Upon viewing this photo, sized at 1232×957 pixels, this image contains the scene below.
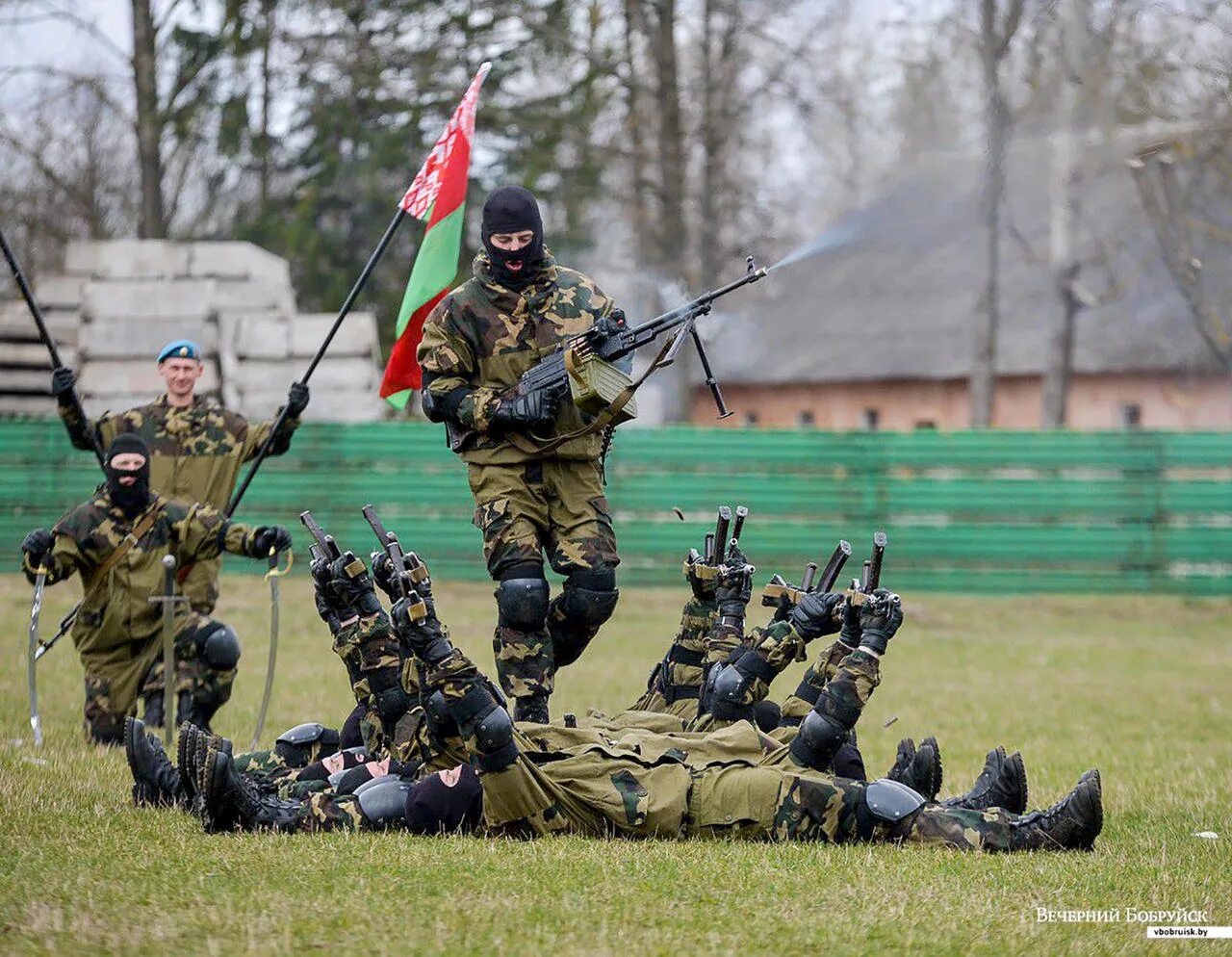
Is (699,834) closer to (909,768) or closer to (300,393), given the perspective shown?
(909,768)

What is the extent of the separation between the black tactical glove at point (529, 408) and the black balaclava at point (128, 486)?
7.29 ft

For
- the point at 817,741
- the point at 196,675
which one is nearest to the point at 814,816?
the point at 817,741

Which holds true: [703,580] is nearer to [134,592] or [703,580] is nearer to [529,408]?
[529,408]

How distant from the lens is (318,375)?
72.6 ft

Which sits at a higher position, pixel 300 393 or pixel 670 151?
pixel 670 151

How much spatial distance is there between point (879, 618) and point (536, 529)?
2.20m

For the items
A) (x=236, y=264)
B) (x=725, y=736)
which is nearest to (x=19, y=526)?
(x=236, y=264)

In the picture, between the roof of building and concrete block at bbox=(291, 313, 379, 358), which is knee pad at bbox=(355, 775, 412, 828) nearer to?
concrete block at bbox=(291, 313, 379, 358)

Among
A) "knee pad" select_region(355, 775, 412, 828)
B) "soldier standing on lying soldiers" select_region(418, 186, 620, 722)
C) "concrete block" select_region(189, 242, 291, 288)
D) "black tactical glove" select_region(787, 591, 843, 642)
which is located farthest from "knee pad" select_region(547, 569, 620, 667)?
"concrete block" select_region(189, 242, 291, 288)

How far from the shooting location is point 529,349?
7961 millimetres

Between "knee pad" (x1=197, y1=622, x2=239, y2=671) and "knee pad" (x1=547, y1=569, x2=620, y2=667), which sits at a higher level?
"knee pad" (x1=547, y1=569, x2=620, y2=667)

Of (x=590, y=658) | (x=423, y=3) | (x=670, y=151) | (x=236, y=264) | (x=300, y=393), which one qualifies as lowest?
(x=590, y=658)

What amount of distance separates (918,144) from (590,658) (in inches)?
620

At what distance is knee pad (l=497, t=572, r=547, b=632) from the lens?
24.8ft
